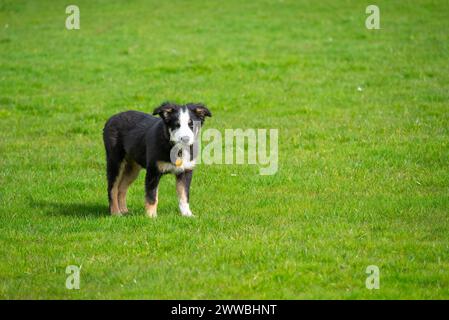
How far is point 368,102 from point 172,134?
882 centimetres

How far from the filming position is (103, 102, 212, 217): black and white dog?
10344 mm

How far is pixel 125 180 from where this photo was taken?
11625 mm

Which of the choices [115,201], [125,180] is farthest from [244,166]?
[115,201]

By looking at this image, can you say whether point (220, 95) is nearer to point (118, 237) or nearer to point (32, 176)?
point (32, 176)

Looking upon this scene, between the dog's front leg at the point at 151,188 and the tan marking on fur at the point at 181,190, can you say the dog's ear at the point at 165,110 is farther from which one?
the tan marking on fur at the point at 181,190

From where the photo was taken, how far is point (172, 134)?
10.2 metres

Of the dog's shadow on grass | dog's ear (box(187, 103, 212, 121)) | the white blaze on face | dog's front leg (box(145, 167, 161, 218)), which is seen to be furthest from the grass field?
dog's ear (box(187, 103, 212, 121))

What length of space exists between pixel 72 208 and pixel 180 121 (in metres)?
2.44

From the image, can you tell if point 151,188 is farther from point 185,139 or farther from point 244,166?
point 244,166

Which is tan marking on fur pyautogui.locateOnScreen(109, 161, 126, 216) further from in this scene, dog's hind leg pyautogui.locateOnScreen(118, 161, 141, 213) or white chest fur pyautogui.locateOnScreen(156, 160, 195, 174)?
white chest fur pyautogui.locateOnScreen(156, 160, 195, 174)

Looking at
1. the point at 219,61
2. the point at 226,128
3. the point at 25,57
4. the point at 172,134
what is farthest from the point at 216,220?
the point at 25,57

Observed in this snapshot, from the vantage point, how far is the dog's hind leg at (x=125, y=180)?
1152 centimetres

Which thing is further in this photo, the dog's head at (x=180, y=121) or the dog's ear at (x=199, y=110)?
the dog's ear at (x=199, y=110)

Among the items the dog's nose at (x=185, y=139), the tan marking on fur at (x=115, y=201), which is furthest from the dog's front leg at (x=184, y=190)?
the tan marking on fur at (x=115, y=201)
